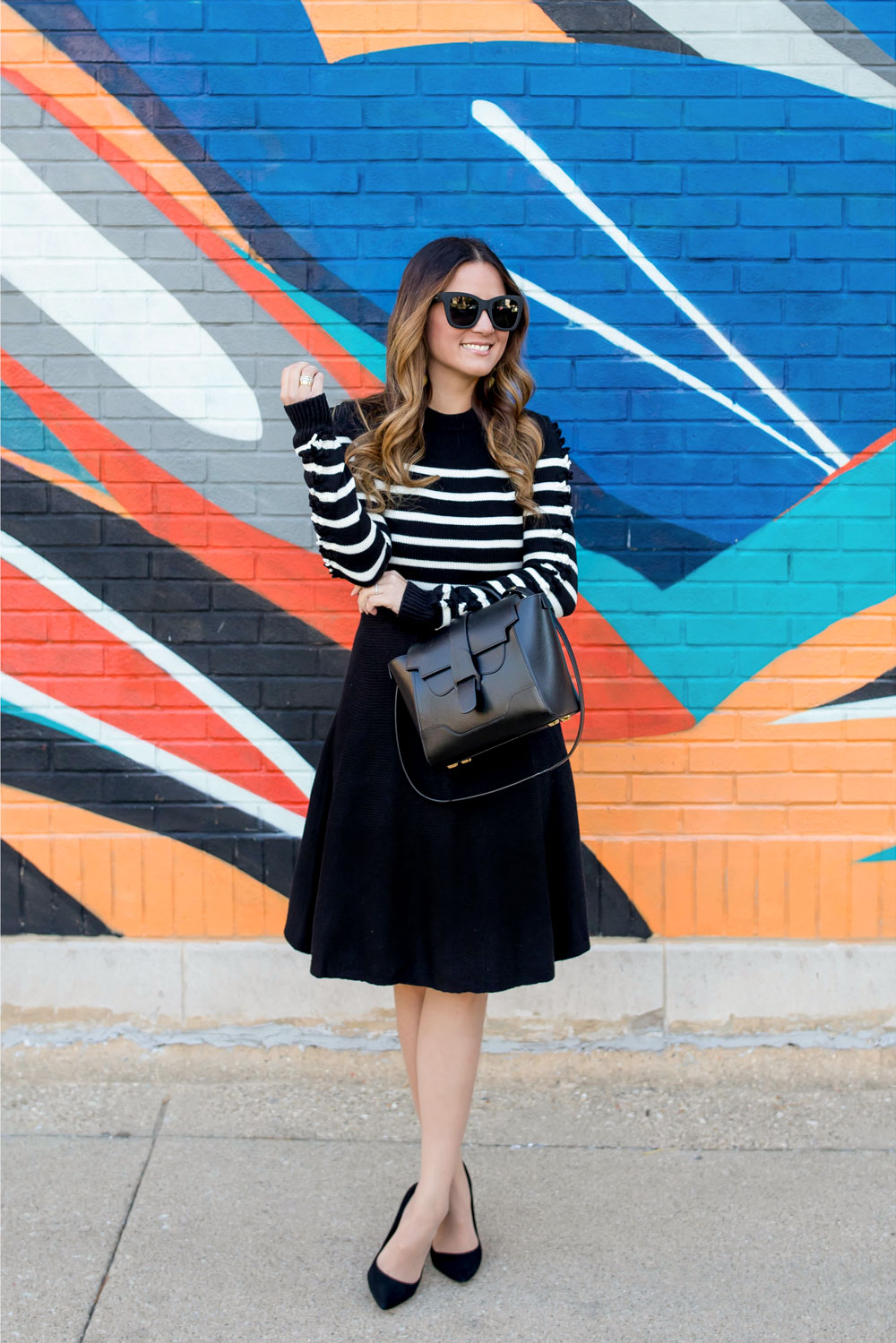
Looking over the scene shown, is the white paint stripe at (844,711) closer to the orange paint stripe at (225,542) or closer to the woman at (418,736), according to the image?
the orange paint stripe at (225,542)

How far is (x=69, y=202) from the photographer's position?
3436mm

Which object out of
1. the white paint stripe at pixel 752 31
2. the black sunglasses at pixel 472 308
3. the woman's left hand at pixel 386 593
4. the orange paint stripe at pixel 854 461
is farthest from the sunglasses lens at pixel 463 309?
the white paint stripe at pixel 752 31

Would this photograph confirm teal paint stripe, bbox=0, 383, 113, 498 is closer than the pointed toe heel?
No

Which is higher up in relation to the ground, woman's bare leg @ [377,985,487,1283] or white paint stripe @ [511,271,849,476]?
white paint stripe @ [511,271,849,476]

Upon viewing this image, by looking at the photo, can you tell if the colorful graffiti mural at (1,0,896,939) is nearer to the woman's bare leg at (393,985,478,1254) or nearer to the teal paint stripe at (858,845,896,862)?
the teal paint stripe at (858,845,896,862)

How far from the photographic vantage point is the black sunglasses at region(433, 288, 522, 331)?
229 cm

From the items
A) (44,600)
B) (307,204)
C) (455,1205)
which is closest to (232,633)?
(44,600)

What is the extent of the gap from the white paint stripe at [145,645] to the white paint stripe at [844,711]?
4.91ft

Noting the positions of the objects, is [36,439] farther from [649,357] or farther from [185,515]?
[649,357]

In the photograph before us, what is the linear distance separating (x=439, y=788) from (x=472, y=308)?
951 millimetres

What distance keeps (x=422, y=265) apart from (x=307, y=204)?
4.09 ft

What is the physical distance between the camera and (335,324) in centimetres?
343

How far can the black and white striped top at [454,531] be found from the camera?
90.4 inches

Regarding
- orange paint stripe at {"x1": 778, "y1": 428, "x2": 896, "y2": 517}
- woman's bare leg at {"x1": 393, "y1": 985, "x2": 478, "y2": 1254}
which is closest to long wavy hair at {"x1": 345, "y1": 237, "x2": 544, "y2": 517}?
woman's bare leg at {"x1": 393, "y1": 985, "x2": 478, "y2": 1254}
